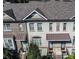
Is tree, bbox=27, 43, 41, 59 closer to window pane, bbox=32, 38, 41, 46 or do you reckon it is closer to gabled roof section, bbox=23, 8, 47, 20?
window pane, bbox=32, 38, 41, 46

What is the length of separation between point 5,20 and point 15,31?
0.57 feet

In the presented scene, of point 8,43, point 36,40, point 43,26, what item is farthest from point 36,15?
point 8,43

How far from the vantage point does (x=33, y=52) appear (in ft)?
7.66

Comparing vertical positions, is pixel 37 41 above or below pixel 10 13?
below

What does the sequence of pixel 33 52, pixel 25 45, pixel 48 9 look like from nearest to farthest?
pixel 33 52 → pixel 25 45 → pixel 48 9

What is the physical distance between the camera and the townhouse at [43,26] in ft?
8.33

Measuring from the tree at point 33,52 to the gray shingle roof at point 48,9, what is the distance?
36 cm

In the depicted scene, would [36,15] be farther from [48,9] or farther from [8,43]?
[8,43]

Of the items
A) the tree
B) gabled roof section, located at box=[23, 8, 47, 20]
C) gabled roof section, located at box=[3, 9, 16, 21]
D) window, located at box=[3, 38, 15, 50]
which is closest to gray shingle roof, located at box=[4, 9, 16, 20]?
gabled roof section, located at box=[3, 9, 16, 21]

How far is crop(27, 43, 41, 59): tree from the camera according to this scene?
229 cm

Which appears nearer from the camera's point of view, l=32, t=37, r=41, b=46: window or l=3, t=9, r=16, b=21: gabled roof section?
l=3, t=9, r=16, b=21: gabled roof section

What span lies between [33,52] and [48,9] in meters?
0.56

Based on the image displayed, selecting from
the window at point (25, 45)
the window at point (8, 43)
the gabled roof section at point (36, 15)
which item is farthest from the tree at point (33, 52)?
the gabled roof section at point (36, 15)
